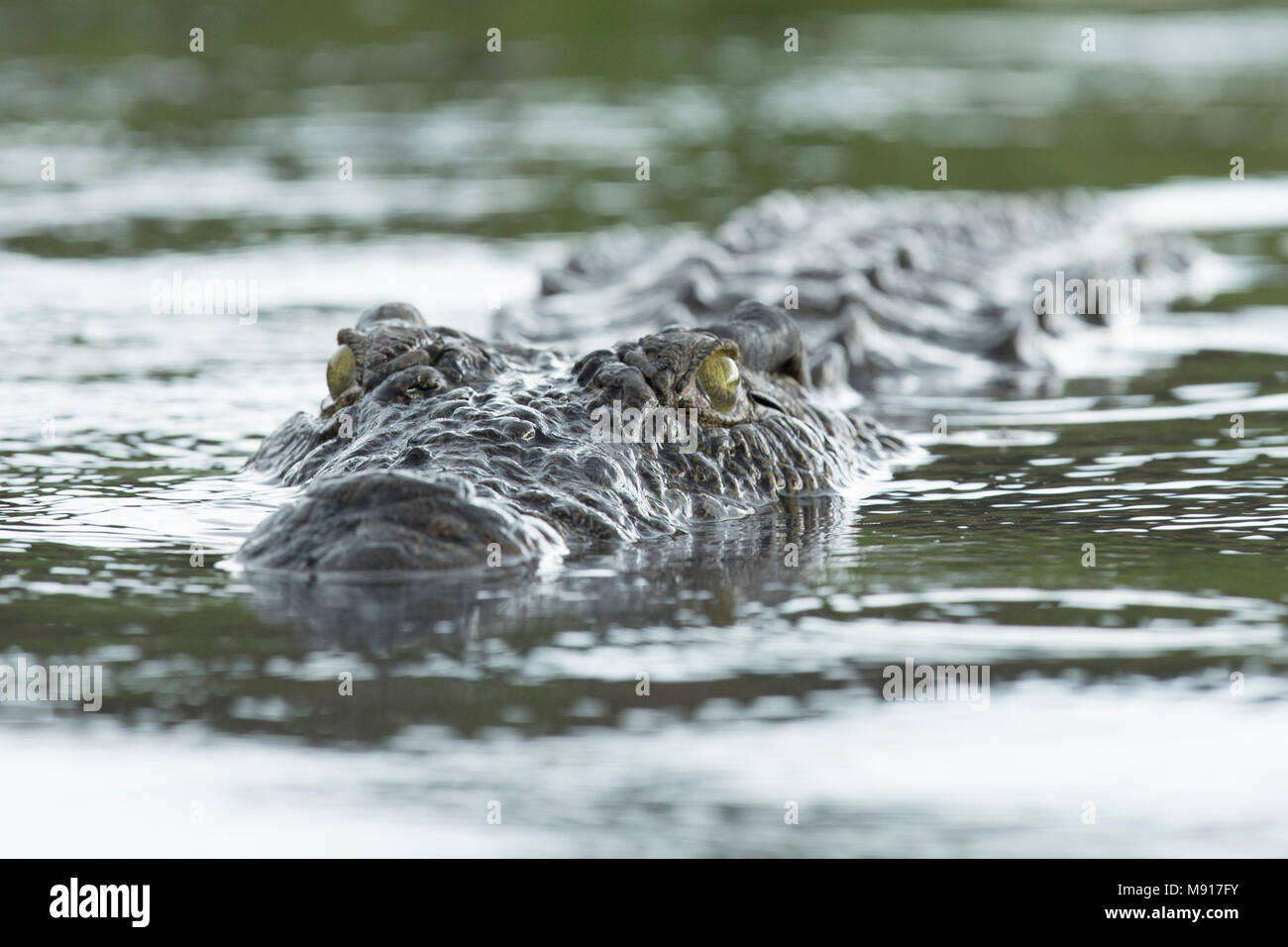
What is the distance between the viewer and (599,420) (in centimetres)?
562

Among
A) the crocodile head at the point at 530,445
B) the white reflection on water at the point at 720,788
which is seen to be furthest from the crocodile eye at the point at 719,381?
the white reflection on water at the point at 720,788

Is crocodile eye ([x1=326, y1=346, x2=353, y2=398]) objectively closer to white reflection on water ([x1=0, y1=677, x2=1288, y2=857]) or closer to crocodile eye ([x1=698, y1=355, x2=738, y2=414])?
crocodile eye ([x1=698, y1=355, x2=738, y2=414])

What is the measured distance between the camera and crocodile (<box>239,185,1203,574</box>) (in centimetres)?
481

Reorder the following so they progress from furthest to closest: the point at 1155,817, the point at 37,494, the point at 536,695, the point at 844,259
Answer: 1. the point at 844,259
2. the point at 37,494
3. the point at 536,695
4. the point at 1155,817

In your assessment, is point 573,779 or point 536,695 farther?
point 536,695

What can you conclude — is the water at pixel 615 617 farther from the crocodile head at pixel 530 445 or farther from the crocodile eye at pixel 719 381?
the crocodile eye at pixel 719 381

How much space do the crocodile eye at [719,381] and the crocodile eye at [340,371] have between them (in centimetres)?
110

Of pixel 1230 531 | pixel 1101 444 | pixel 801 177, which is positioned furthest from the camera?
pixel 801 177

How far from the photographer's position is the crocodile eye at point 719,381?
601 cm

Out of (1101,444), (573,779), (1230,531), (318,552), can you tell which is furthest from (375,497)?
(1101,444)

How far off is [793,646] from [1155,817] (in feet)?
3.79

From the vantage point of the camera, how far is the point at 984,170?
17.2 m

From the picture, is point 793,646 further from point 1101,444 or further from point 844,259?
point 844,259

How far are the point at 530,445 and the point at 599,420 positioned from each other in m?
0.33
